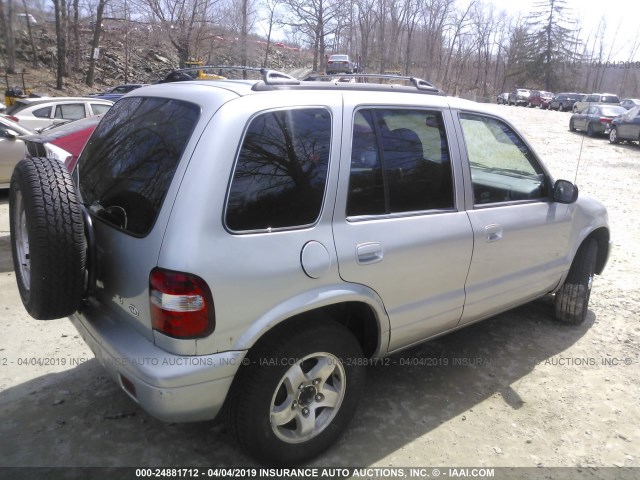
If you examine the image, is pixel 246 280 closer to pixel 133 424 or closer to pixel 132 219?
pixel 132 219

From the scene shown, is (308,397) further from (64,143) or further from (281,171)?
(64,143)

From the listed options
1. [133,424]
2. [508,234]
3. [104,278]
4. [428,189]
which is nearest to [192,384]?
[104,278]

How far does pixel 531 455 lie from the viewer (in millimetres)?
2885

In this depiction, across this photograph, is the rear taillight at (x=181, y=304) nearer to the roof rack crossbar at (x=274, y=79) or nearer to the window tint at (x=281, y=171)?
the window tint at (x=281, y=171)

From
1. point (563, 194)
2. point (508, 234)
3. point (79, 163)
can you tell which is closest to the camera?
point (79, 163)

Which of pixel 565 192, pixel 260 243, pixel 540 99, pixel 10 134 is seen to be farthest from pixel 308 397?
pixel 540 99

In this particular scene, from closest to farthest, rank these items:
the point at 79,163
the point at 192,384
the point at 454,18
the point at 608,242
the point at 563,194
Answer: the point at 192,384 → the point at 79,163 → the point at 563,194 → the point at 608,242 → the point at 454,18

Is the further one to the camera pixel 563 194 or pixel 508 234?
pixel 563 194

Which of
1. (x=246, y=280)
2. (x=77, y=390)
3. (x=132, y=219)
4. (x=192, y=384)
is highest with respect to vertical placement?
(x=132, y=219)

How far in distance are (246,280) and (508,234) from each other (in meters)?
1.98

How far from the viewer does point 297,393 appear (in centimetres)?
256

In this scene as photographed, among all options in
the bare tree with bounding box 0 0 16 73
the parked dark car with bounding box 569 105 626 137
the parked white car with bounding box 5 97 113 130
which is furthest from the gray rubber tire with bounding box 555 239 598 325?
the bare tree with bounding box 0 0 16 73

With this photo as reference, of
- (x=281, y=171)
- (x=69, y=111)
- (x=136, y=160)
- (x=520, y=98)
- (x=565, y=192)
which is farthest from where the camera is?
(x=520, y=98)

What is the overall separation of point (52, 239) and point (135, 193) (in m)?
0.42
